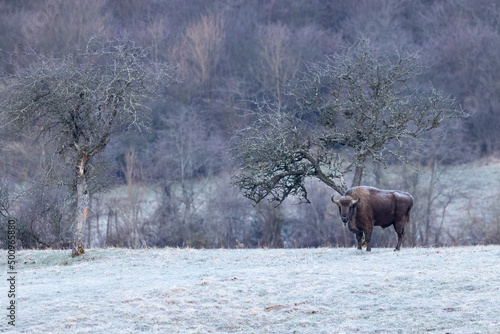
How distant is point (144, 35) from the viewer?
81.4 meters

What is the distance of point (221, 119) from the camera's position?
71000 mm

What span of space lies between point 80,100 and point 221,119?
1879 inches

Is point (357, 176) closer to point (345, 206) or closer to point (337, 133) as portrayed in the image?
point (337, 133)

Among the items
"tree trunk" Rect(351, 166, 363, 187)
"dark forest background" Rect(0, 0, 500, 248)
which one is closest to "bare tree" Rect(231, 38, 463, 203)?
"tree trunk" Rect(351, 166, 363, 187)

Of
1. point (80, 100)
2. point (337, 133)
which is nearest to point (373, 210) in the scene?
point (337, 133)

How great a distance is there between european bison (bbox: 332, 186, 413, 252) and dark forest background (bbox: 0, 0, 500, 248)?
5.97 metres

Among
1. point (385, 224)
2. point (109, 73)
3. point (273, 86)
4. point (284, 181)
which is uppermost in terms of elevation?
point (273, 86)

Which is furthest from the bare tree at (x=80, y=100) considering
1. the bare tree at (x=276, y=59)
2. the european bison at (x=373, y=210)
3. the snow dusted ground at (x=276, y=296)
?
the bare tree at (x=276, y=59)

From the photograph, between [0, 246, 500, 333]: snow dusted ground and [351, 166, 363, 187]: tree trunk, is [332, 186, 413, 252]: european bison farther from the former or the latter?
[351, 166, 363, 187]: tree trunk

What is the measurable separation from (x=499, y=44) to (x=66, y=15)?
37138mm

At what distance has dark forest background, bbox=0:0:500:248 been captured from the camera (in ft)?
137

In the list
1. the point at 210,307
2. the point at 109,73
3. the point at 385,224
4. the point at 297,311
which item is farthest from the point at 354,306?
the point at 109,73

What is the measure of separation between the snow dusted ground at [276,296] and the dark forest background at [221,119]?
8.20 m

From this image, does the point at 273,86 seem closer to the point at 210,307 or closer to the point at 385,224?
the point at 385,224
